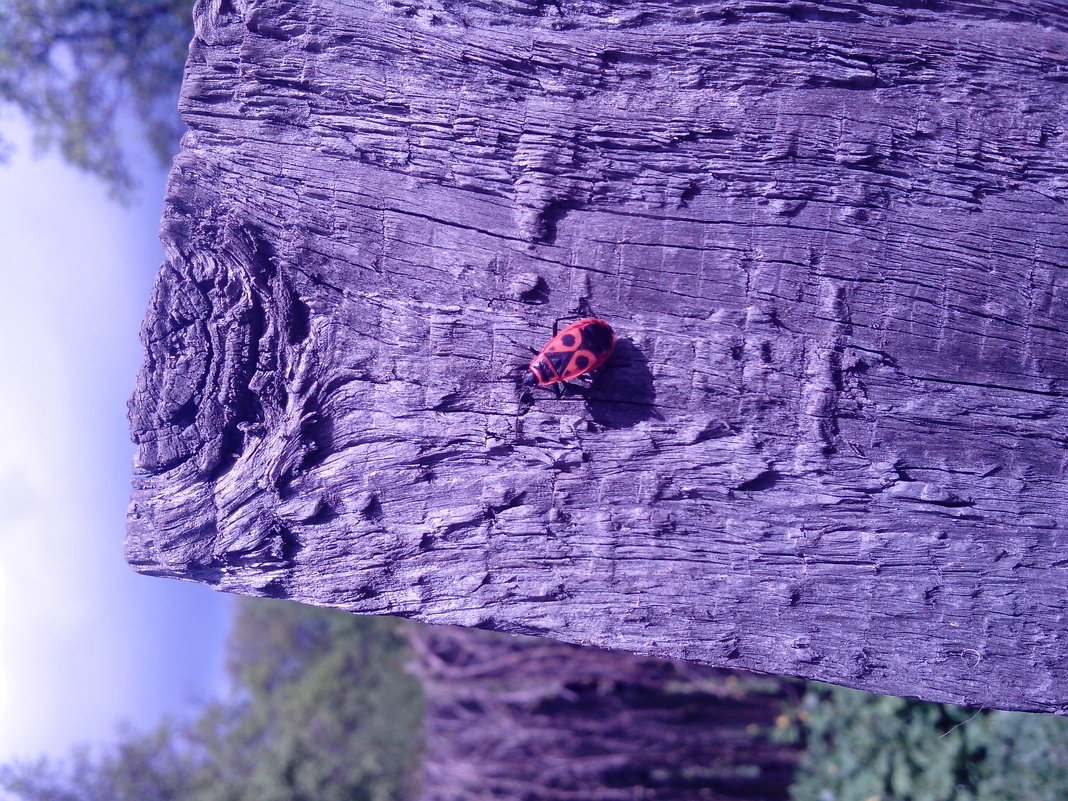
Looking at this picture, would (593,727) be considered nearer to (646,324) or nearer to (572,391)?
(572,391)

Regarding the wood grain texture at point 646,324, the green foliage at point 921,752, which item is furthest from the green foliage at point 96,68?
the green foliage at point 921,752

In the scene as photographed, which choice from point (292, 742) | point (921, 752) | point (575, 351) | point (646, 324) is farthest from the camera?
point (292, 742)

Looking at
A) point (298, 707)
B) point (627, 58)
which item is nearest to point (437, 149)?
point (627, 58)

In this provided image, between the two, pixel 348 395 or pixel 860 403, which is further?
pixel 348 395

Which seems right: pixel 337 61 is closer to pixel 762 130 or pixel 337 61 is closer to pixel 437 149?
pixel 437 149

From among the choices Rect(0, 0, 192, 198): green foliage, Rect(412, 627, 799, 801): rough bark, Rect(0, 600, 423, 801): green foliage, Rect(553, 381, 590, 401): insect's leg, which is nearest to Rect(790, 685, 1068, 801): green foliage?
Rect(412, 627, 799, 801): rough bark

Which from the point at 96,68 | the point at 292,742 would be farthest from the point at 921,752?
the point at 96,68

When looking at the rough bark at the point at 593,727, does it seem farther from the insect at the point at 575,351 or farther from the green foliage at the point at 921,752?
the insect at the point at 575,351
